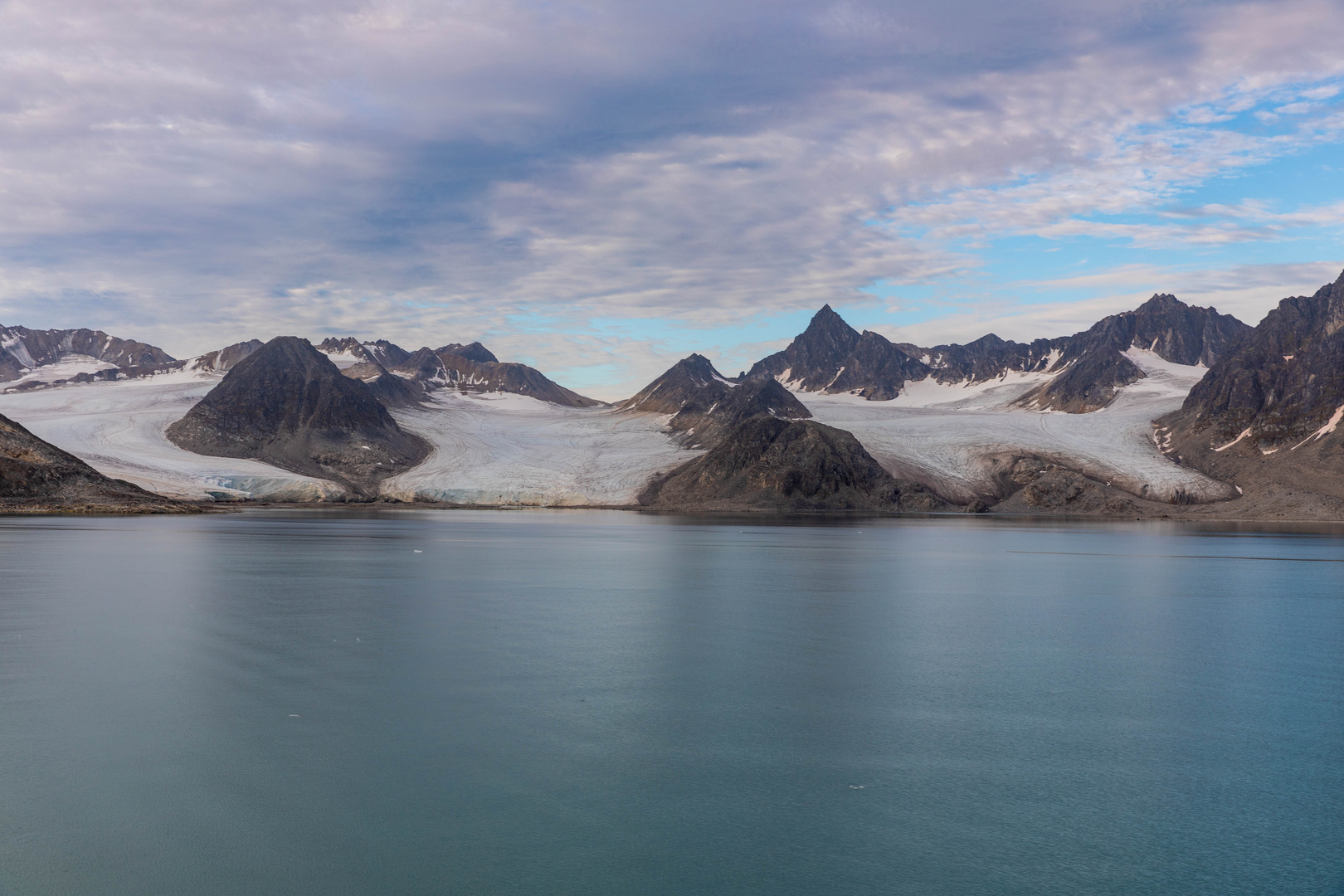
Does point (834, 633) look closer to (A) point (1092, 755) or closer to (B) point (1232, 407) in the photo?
(A) point (1092, 755)

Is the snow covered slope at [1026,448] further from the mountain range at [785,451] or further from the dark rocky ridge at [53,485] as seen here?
the dark rocky ridge at [53,485]

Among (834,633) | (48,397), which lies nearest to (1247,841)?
(834,633)

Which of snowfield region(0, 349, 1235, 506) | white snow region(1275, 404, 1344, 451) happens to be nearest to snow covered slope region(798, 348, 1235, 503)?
snowfield region(0, 349, 1235, 506)

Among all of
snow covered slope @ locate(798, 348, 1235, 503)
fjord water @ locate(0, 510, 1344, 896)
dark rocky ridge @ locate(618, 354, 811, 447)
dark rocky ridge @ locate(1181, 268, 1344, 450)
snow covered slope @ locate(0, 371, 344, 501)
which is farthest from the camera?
dark rocky ridge @ locate(618, 354, 811, 447)

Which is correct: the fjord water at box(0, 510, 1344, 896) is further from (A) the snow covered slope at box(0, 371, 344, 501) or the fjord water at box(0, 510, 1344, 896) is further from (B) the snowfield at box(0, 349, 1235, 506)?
(B) the snowfield at box(0, 349, 1235, 506)

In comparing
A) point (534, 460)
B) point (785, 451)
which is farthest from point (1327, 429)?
point (534, 460)

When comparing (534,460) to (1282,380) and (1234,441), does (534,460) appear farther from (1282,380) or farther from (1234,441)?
(1282,380)
